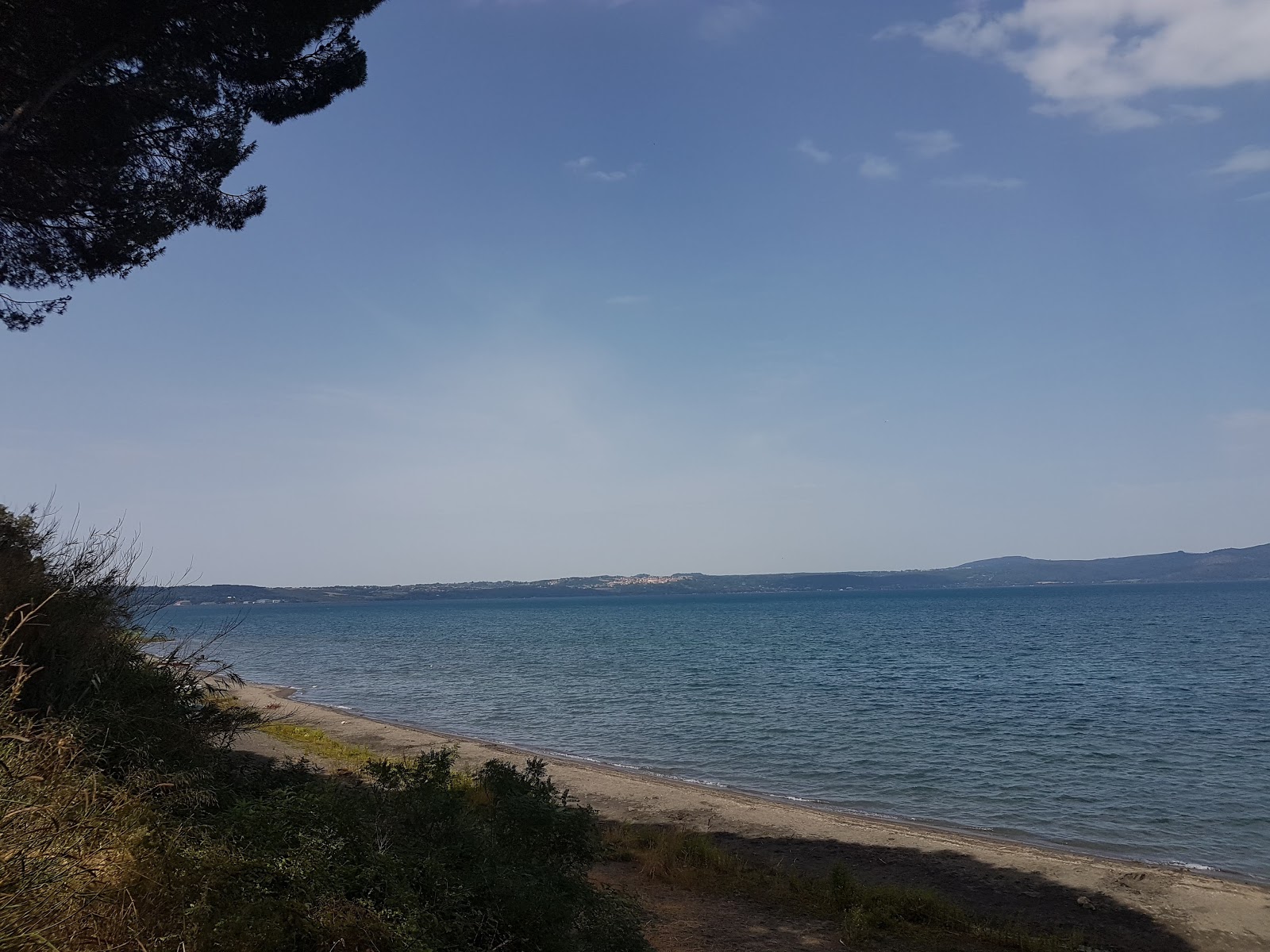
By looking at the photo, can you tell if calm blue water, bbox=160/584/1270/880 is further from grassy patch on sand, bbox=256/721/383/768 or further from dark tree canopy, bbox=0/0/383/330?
dark tree canopy, bbox=0/0/383/330

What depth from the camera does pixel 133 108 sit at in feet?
33.9

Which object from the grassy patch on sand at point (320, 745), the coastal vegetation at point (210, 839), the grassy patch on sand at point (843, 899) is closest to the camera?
the coastal vegetation at point (210, 839)

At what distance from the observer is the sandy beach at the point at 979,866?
10.5m

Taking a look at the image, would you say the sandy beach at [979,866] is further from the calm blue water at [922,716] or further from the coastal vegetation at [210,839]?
the coastal vegetation at [210,839]

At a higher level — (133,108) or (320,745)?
(133,108)

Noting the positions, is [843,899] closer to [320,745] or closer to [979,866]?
[979,866]

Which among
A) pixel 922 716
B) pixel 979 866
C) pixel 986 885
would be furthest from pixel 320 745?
pixel 922 716

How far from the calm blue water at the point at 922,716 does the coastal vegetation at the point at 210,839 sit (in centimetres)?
1286

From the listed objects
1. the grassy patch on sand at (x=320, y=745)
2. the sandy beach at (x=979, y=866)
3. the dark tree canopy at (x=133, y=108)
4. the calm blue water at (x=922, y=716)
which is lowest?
the calm blue water at (x=922, y=716)

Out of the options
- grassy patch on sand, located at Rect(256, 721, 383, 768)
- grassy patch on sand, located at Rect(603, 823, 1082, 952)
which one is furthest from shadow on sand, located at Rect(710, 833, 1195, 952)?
grassy patch on sand, located at Rect(256, 721, 383, 768)

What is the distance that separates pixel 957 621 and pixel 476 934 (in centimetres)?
9801

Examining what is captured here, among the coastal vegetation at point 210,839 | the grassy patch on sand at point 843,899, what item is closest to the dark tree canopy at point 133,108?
the coastal vegetation at point 210,839

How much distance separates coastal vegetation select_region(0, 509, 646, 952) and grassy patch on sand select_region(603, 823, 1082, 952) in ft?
12.8

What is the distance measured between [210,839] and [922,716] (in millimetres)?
27623
